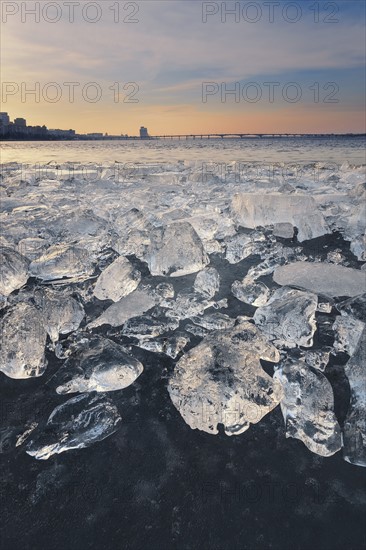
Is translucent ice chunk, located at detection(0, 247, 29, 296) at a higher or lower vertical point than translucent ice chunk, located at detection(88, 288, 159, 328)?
higher

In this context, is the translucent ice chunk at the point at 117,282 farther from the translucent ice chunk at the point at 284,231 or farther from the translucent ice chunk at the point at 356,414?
the translucent ice chunk at the point at 284,231

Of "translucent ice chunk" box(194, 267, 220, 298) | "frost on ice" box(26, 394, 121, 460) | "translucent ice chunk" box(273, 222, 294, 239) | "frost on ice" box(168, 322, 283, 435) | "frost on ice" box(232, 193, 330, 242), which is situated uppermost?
"frost on ice" box(232, 193, 330, 242)

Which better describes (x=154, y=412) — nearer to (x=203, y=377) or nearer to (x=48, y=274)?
(x=203, y=377)

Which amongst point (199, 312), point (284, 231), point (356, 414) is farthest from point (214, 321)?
point (284, 231)

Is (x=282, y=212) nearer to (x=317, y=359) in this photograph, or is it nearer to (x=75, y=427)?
(x=317, y=359)

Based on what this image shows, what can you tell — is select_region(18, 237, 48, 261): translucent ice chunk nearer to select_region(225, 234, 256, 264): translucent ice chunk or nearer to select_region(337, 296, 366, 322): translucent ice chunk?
select_region(225, 234, 256, 264): translucent ice chunk

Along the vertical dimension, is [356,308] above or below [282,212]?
below

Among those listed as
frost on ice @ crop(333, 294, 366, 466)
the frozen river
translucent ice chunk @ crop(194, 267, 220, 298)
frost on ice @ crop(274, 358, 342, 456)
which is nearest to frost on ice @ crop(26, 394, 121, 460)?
the frozen river

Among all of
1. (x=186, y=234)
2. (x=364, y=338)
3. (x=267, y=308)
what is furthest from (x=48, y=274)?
(x=364, y=338)
